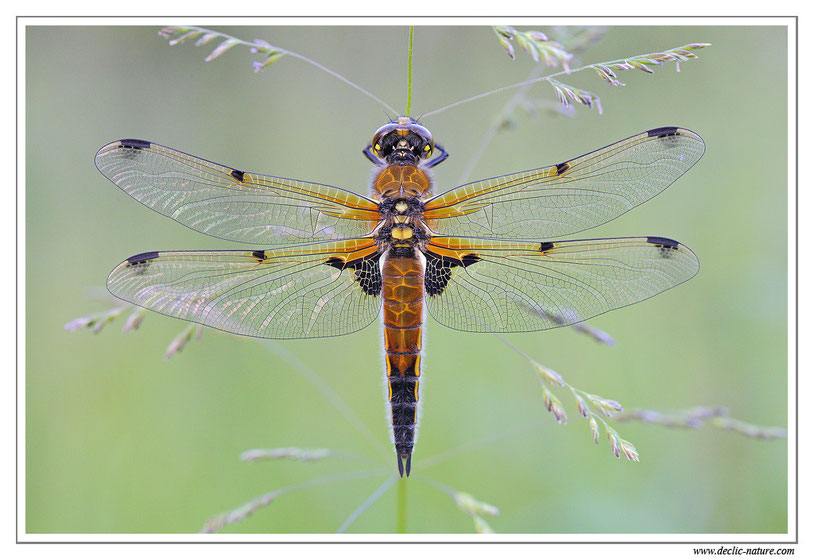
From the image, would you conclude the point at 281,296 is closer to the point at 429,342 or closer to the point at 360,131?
the point at 429,342

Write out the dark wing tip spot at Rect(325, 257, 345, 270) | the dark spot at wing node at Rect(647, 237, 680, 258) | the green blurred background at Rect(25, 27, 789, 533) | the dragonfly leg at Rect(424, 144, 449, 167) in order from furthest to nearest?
the green blurred background at Rect(25, 27, 789, 533), the dragonfly leg at Rect(424, 144, 449, 167), the dark wing tip spot at Rect(325, 257, 345, 270), the dark spot at wing node at Rect(647, 237, 680, 258)

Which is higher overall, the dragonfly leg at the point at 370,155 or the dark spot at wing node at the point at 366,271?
the dragonfly leg at the point at 370,155

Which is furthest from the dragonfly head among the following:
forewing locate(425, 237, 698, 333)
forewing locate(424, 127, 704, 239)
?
forewing locate(425, 237, 698, 333)

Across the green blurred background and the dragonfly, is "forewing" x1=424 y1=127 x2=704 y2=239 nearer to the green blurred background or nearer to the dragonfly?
the dragonfly

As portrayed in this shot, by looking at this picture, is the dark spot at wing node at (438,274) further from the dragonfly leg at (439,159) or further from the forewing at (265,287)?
the dragonfly leg at (439,159)

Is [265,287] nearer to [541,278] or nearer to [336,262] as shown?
[336,262]

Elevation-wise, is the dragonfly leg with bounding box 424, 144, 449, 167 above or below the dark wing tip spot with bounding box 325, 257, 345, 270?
above

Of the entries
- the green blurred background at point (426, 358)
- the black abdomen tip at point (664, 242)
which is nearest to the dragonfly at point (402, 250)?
the black abdomen tip at point (664, 242)
